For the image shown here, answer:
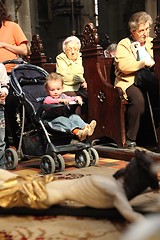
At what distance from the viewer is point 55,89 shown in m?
4.25

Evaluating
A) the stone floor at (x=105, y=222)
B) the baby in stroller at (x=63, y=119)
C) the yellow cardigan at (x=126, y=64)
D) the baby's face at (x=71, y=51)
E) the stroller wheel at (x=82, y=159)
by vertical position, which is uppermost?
the baby's face at (x=71, y=51)

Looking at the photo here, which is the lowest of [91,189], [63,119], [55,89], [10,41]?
[91,189]

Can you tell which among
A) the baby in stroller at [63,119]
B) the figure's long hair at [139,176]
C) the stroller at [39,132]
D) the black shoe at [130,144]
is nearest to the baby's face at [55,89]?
the baby in stroller at [63,119]

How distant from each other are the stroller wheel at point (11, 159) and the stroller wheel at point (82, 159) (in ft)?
1.85

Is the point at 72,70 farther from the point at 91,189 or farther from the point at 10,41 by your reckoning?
the point at 91,189

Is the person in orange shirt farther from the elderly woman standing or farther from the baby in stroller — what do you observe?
the elderly woman standing

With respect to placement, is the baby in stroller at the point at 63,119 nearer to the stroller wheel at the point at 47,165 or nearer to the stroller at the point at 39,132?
the stroller at the point at 39,132

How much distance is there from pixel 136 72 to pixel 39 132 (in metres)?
1.30

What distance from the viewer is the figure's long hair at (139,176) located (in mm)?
2283

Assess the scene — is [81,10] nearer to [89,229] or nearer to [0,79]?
[0,79]

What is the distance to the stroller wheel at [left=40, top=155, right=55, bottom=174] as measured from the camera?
Result: 4078 mm

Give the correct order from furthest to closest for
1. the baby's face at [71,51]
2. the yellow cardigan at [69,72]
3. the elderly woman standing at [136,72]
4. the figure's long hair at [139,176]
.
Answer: the baby's face at [71,51]
the yellow cardigan at [69,72]
the elderly woman standing at [136,72]
the figure's long hair at [139,176]

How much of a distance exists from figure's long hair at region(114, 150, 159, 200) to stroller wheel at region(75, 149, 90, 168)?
189 centimetres

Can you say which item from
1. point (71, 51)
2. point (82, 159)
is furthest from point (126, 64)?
point (82, 159)
